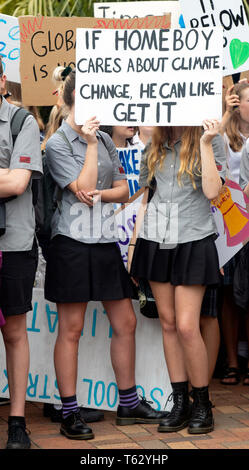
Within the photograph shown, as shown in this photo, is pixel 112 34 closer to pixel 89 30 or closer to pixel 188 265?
pixel 89 30

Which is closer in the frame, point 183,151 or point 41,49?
point 183,151

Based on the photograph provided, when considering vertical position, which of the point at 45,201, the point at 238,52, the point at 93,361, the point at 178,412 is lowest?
the point at 178,412

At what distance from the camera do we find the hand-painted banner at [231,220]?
4.96 metres

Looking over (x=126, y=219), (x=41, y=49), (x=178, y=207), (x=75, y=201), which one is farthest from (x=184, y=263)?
(x=41, y=49)

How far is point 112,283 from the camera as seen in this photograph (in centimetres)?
458

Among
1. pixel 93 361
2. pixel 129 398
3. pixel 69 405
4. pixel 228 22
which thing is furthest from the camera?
pixel 228 22

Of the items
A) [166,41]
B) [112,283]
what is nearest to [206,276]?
[112,283]

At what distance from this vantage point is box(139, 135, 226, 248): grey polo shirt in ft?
14.7

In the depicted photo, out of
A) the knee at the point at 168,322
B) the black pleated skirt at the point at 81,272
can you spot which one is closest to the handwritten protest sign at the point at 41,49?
the black pleated skirt at the point at 81,272

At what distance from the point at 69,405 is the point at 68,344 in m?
0.32

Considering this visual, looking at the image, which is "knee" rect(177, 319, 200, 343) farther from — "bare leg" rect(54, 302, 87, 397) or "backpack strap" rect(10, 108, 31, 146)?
"backpack strap" rect(10, 108, 31, 146)

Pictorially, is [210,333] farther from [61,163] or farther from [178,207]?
[61,163]

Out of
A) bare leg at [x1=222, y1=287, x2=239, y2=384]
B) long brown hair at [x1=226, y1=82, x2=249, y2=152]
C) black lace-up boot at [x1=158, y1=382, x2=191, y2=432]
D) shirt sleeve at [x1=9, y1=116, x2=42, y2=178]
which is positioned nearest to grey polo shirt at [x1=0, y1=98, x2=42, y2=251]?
shirt sleeve at [x1=9, y1=116, x2=42, y2=178]

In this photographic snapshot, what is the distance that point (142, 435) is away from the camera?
452 cm
